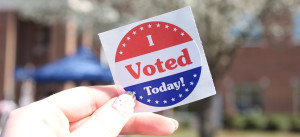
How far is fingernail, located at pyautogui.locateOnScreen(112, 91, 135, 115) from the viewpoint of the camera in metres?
1.51

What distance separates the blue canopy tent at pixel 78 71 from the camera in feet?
32.1

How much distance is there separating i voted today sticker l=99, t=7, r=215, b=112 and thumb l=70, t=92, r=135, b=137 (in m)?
0.06

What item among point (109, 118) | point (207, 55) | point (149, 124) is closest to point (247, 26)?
point (207, 55)

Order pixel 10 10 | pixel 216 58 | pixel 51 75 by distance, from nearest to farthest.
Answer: pixel 216 58 → pixel 51 75 → pixel 10 10

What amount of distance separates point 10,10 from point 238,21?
17.3 m

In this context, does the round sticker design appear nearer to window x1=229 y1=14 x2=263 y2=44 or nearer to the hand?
the hand

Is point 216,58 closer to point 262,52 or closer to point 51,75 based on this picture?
point 51,75

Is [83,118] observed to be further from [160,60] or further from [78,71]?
[78,71]

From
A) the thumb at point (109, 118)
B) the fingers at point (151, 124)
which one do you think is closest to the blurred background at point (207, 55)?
the fingers at point (151, 124)

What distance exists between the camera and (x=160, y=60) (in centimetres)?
155

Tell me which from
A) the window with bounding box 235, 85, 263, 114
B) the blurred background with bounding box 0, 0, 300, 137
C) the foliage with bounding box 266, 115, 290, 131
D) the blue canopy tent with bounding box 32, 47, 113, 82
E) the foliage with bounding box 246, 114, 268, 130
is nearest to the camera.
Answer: the blurred background with bounding box 0, 0, 300, 137

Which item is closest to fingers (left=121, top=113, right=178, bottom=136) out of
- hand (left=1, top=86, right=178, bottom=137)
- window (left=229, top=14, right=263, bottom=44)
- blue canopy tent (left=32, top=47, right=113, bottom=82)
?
hand (left=1, top=86, right=178, bottom=137)

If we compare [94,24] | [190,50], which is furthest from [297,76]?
[190,50]

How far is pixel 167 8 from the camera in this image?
7473 mm
